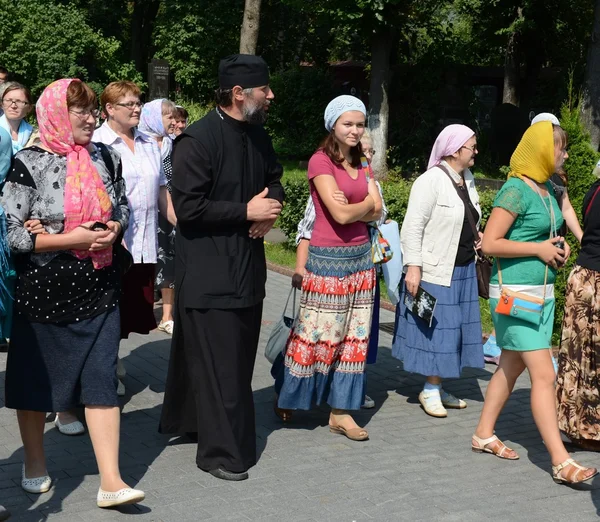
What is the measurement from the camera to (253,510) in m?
4.71

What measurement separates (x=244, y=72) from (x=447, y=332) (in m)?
2.32

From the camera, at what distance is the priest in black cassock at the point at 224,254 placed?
16.6 ft

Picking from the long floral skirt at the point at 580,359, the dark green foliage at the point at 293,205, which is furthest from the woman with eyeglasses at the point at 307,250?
the dark green foliage at the point at 293,205

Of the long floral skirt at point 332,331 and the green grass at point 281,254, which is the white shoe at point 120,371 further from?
the green grass at point 281,254

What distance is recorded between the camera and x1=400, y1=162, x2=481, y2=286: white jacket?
6.31 metres

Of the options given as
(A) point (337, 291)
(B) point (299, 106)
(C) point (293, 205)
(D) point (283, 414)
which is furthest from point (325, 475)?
(B) point (299, 106)

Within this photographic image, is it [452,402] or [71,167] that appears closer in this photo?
[71,167]

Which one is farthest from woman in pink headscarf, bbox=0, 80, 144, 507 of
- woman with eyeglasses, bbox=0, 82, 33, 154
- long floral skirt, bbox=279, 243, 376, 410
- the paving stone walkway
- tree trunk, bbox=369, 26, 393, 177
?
tree trunk, bbox=369, 26, 393, 177

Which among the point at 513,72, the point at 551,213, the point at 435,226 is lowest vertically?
the point at 435,226

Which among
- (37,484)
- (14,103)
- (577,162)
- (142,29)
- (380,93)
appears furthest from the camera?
(142,29)

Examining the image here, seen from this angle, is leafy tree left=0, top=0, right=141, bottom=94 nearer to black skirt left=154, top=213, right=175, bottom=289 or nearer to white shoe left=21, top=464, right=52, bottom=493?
black skirt left=154, top=213, right=175, bottom=289

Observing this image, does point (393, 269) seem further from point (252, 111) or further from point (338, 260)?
point (252, 111)

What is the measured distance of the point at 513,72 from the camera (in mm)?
28359

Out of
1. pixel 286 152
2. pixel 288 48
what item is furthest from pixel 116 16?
pixel 286 152
